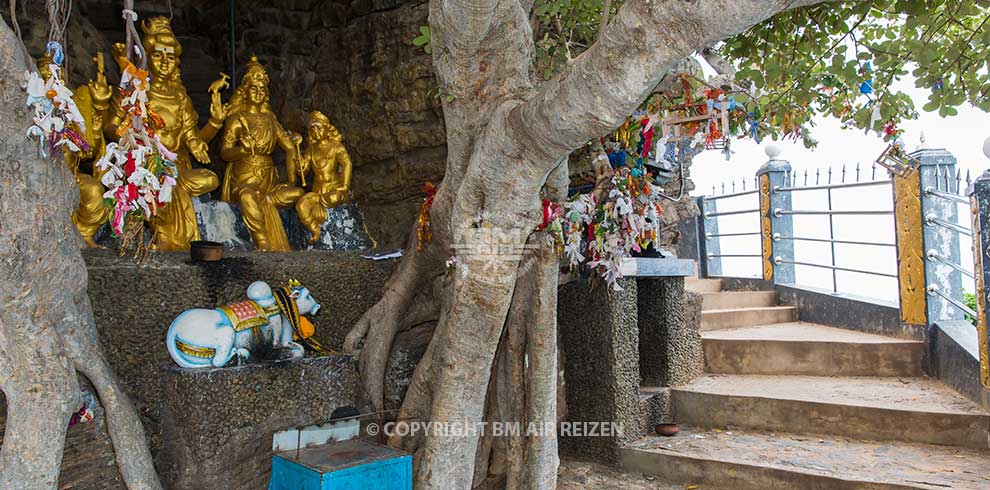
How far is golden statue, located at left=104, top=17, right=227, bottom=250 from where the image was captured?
4.45 m

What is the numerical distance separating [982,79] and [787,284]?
3.81 metres

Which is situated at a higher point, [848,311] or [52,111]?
[52,111]

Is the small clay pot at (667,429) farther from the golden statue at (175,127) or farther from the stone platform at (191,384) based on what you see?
the golden statue at (175,127)

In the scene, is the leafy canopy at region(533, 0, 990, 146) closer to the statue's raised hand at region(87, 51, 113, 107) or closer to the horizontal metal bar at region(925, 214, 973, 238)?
the horizontal metal bar at region(925, 214, 973, 238)

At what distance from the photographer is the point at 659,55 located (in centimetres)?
250

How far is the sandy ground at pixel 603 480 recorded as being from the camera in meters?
4.63

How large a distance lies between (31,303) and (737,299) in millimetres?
5980

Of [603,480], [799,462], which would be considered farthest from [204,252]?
[799,462]

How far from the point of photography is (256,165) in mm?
5051

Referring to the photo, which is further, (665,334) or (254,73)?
(665,334)

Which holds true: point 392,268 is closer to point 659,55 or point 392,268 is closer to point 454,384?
point 454,384

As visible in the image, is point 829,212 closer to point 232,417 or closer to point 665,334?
point 665,334

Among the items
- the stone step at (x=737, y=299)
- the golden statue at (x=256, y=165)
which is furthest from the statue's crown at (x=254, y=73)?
the stone step at (x=737, y=299)

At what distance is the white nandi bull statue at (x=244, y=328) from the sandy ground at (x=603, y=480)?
1.93 meters
